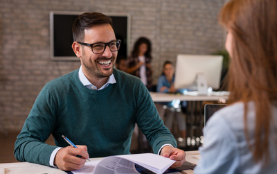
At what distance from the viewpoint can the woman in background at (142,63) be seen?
4.49m

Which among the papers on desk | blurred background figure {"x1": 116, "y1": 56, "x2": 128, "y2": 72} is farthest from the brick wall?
the papers on desk

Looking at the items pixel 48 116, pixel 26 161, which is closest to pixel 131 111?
pixel 48 116

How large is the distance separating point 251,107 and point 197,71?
303cm

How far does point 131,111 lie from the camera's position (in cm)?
143

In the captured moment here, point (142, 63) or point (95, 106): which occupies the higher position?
point (142, 63)

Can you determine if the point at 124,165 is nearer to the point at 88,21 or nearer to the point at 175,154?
the point at 175,154

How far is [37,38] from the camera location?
16.0ft

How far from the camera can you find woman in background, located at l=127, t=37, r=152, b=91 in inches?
177

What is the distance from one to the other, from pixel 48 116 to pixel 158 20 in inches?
171

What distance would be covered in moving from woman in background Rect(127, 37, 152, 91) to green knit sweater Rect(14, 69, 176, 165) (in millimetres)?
3013

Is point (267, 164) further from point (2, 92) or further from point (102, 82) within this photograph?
point (2, 92)

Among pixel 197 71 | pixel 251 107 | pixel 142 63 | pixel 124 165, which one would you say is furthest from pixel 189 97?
pixel 251 107

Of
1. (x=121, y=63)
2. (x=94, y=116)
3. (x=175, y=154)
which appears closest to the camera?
(x=175, y=154)

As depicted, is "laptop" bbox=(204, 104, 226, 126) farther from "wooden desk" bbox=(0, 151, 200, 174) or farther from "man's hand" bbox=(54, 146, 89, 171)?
"man's hand" bbox=(54, 146, 89, 171)
